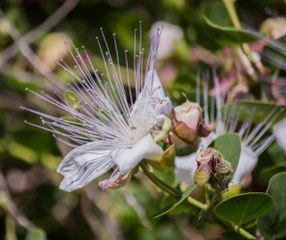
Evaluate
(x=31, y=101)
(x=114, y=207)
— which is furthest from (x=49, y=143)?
(x=114, y=207)

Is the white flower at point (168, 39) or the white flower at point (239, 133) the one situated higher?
the white flower at point (239, 133)

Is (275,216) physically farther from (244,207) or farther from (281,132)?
(281,132)

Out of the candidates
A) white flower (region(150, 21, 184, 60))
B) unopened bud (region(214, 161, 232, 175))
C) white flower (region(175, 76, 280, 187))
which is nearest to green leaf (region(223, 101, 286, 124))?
white flower (region(175, 76, 280, 187))

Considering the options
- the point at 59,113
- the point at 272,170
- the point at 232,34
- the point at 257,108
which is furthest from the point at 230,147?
the point at 59,113

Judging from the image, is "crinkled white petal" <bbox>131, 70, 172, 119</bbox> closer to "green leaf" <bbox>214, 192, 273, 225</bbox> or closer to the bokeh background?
"green leaf" <bbox>214, 192, 273, 225</bbox>

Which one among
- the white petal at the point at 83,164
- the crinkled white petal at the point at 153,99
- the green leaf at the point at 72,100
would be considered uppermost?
the green leaf at the point at 72,100

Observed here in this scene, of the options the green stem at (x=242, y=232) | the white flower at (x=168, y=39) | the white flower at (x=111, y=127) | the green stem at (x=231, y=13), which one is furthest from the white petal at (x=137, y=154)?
the white flower at (x=168, y=39)

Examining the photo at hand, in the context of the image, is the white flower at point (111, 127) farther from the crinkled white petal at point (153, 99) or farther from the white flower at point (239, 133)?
the white flower at point (239, 133)
